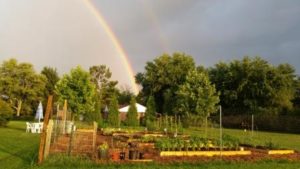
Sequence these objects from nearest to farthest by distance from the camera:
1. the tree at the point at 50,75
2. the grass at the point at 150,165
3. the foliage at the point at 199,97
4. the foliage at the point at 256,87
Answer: the grass at the point at 150,165 < the foliage at the point at 199,97 < the foliage at the point at 256,87 < the tree at the point at 50,75

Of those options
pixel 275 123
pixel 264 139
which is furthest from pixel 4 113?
pixel 275 123

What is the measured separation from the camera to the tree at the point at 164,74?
71.1 m

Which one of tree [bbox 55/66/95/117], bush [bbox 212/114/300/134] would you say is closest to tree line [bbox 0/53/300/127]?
tree [bbox 55/66/95/117]

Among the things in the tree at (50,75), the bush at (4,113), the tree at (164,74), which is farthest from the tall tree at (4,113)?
the tree at (50,75)

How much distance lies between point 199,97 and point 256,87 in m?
24.1

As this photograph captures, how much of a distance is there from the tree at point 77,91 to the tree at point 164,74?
34103mm

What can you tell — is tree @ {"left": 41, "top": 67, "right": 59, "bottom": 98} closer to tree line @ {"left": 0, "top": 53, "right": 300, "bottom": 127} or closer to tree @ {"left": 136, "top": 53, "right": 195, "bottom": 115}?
tree line @ {"left": 0, "top": 53, "right": 300, "bottom": 127}

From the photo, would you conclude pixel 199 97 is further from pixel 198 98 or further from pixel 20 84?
pixel 20 84

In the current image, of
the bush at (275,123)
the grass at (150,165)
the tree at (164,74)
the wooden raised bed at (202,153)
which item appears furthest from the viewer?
the tree at (164,74)

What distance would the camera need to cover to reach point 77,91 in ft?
121

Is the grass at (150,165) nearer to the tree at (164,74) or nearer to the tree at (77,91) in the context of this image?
the tree at (77,91)

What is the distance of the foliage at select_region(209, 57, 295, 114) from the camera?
5575cm

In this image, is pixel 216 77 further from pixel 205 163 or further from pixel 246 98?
pixel 205 163

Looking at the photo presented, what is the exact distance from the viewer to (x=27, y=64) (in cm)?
7850
